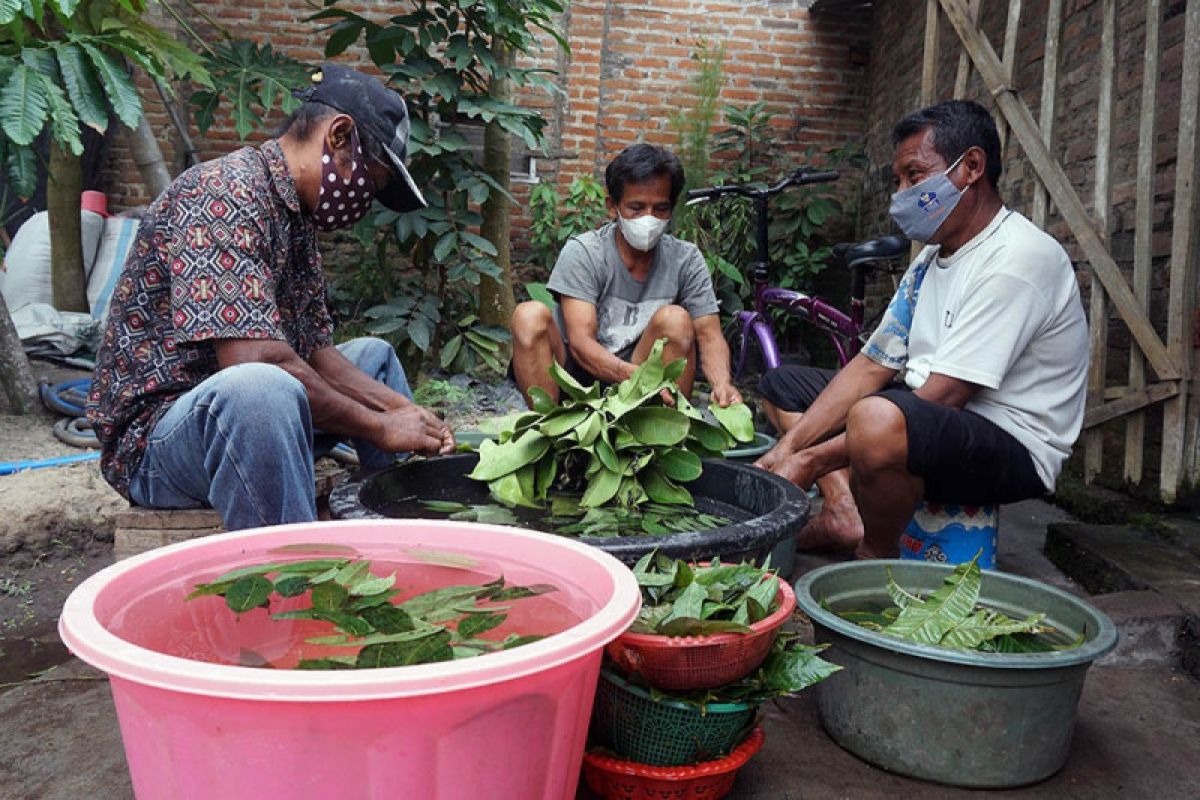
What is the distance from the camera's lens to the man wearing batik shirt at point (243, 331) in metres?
1.74

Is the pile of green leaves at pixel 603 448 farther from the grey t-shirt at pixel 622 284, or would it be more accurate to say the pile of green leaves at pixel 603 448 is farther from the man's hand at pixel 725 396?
the grey t-shirt at pixel 622 284

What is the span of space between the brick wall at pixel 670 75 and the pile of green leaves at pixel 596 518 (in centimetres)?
443

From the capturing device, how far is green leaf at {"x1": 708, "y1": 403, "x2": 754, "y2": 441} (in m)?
2.30

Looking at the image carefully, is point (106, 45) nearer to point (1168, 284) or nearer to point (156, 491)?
point (156, 491)

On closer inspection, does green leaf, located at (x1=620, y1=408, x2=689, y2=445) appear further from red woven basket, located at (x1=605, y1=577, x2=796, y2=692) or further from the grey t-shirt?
the grey t-shirt

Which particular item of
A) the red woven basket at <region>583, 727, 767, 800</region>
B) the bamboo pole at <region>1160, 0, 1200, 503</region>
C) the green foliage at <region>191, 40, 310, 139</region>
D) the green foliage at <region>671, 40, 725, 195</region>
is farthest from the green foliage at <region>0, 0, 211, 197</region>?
the green foliage at <region>671, 40, 725, 195</region>

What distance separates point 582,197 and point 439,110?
1.29m

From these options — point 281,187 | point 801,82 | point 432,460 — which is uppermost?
point 801,82

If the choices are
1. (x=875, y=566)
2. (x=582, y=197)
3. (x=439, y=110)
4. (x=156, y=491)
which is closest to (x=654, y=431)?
(x=875, y=566)

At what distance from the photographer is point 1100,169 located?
3055mm

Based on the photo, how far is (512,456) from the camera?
77.5 inches

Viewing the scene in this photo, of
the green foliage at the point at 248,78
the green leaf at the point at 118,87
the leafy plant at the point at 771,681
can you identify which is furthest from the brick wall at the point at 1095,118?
the green foliage at the point at 248,78

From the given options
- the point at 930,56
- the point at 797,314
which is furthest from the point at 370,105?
the point at 930,56

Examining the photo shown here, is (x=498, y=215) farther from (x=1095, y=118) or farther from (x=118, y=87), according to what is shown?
(x=1095, y=118)
